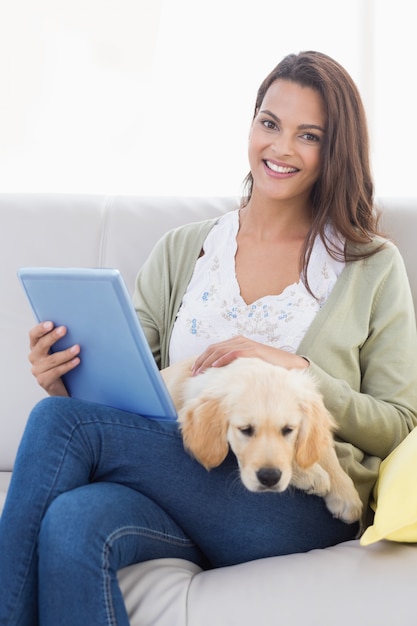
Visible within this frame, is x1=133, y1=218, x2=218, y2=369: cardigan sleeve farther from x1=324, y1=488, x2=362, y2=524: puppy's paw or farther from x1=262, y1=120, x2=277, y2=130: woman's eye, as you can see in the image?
x1=324, y1=488, x2=362, y2=524: puppy's paw

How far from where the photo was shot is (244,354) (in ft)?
5.32

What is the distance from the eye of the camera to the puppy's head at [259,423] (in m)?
1.46

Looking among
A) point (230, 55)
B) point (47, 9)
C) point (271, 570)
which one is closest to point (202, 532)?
point (271, 570)

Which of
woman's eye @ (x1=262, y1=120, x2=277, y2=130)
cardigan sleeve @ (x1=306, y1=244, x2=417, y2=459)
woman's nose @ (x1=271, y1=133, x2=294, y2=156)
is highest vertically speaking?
woman's eye @ (x1=262, y1=120, x2=277, y2=130)

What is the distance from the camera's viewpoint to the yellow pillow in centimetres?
150

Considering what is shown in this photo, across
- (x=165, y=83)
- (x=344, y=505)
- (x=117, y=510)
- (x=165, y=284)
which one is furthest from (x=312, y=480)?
(x=165, y=83)

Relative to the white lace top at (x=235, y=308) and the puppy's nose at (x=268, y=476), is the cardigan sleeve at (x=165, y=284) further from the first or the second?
the puppy's nose at (x=268, y=476)

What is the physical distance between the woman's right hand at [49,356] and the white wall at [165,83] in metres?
1.53

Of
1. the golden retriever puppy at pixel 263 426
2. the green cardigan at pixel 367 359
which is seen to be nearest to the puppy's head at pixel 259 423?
the golden retriever puppy at pixel 263 426

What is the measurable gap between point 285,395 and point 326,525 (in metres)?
0.32

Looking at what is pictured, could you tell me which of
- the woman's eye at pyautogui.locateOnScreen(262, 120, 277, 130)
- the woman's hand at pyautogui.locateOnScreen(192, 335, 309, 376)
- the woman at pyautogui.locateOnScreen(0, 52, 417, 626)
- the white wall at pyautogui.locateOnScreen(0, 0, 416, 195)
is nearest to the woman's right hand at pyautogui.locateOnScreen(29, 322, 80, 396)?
the woman at pyautogui.locateOnScreen(0, 52, 417, 626)

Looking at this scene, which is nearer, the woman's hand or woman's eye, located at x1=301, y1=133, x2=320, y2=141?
the woman's hand

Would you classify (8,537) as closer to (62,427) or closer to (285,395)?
(62,427)

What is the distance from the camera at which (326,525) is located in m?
1.64
